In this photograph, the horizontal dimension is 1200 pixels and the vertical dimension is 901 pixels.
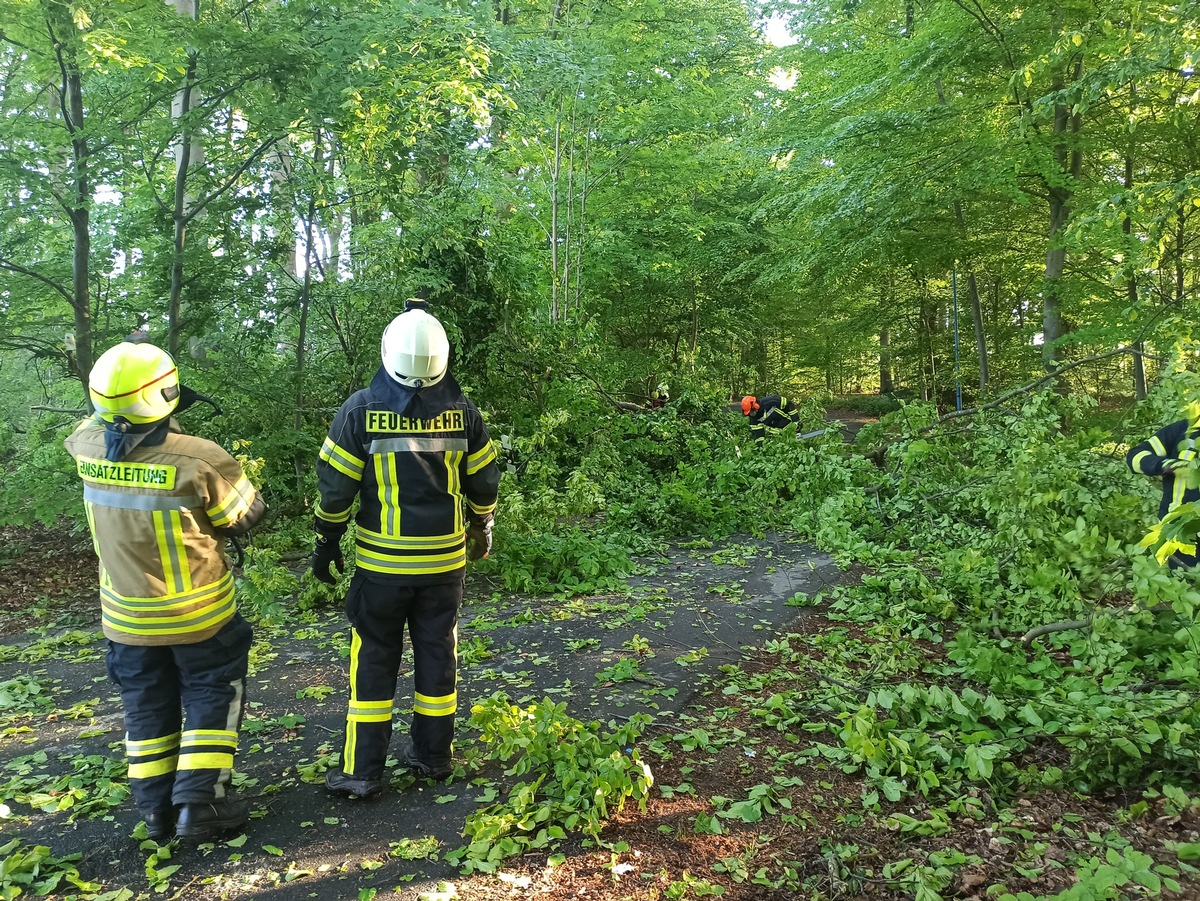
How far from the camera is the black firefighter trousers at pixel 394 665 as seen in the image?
299cm

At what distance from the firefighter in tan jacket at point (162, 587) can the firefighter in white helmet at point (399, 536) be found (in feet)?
1.53

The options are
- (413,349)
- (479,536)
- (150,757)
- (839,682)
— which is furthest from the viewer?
(839,682)

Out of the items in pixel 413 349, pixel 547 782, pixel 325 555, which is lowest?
pixel 547 782

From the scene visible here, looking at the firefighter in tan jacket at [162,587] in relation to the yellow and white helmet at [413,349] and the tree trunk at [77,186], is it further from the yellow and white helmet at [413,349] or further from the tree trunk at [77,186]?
the tree trunk at [77,186]

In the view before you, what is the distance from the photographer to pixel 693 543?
7.72 metres

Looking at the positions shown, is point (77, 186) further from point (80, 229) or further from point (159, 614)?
point (159, 614)

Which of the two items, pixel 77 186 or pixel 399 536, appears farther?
pixel 77 186

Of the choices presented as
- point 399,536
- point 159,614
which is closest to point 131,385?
point 159,614

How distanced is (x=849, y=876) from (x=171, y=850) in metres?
2.51

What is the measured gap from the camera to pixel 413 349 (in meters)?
3.04

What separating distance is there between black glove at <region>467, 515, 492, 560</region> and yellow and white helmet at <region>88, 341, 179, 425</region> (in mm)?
1465

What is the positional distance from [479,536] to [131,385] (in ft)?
5.50

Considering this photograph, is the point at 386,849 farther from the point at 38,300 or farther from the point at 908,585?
the point at 38,300

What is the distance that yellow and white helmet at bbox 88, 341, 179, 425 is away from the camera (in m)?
2.60
